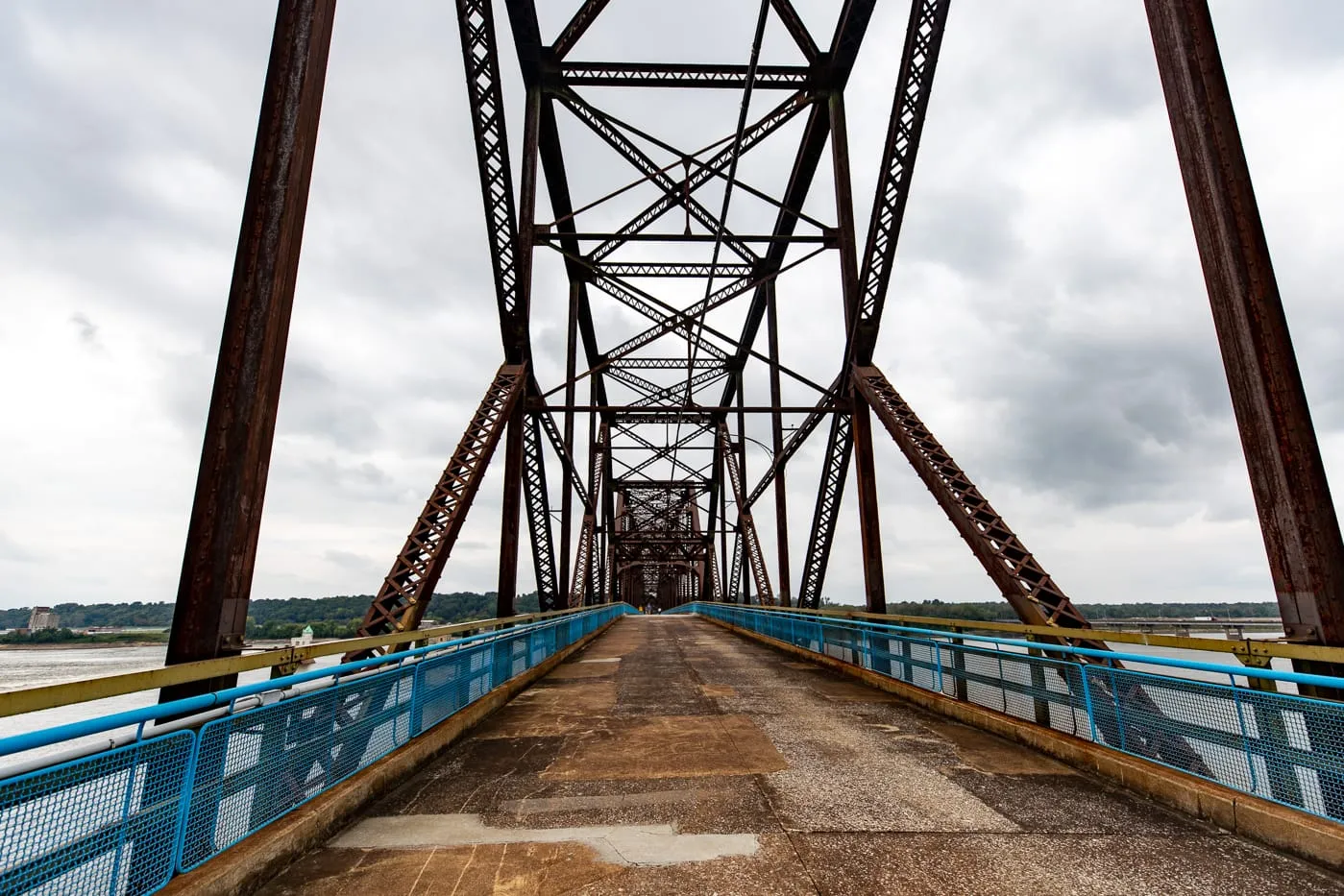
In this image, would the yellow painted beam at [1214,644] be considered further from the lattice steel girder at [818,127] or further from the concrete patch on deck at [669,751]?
the lattice steel girder at [818,127]

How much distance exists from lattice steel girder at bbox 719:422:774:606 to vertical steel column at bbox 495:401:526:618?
12.2 metres

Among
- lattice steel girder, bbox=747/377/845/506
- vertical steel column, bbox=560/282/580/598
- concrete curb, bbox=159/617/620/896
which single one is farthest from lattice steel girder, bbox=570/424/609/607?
concrete curb, bbox=159/617/620/896

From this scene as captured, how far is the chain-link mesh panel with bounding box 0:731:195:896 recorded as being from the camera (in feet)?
8.11

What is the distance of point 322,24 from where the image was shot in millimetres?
5723

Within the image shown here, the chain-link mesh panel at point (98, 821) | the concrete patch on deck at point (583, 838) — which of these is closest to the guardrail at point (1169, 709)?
the concrete patch on deck at point (583, 838)

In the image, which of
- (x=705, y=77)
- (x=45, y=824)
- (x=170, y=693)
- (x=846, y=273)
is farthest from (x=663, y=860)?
(x=705, y=77)

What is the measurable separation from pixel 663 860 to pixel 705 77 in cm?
1593

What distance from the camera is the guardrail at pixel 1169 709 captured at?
3842 millimetres

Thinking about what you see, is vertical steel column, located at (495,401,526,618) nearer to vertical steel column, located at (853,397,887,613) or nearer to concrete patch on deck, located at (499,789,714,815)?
vertical steel column, located at (853,397,887,613)

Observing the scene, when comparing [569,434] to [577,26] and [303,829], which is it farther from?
[303,829]

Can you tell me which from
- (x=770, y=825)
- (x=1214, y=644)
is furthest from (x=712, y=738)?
(x=1214, y=644)

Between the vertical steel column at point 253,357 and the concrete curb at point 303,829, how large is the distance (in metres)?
1.18

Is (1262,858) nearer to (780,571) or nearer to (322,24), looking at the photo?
(322,24)

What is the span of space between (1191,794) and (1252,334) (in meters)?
3.58
